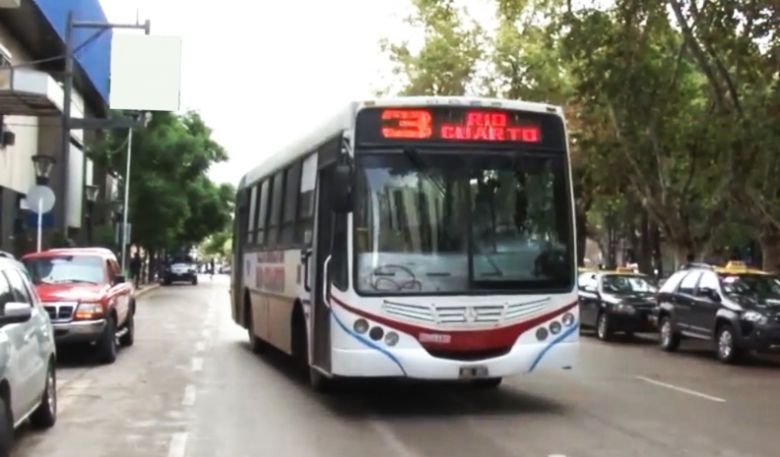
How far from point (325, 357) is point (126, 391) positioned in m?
3.31

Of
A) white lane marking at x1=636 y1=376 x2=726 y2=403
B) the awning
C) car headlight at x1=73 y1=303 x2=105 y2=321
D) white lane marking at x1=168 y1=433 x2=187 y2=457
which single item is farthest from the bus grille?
the awning

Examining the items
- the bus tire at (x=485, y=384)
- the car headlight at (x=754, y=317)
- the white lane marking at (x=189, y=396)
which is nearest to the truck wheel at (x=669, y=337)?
the car headlight at (x=754, y=317)

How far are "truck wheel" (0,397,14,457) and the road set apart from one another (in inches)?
47.5

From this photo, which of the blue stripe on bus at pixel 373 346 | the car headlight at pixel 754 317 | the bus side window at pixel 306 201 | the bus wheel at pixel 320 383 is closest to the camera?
the blue stripe on bus at pixel 373 346

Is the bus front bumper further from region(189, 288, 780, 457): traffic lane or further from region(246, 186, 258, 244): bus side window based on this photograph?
region(246, 186, 258, 244): bus side window

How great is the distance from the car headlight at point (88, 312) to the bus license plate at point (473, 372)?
7.20m

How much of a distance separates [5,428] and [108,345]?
9.38 m

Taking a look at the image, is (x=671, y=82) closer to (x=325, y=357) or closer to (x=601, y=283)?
(x=601, y=283)

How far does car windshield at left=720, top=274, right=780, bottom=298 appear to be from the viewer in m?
20.7

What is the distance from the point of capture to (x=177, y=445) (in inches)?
Answer: 413

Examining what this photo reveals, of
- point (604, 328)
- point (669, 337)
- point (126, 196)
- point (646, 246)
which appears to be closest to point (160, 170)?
point (126, 196)

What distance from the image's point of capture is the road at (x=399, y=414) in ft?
34.1

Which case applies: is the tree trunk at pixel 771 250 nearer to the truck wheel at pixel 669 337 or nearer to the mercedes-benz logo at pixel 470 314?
the truck wheel at pixel 669 337

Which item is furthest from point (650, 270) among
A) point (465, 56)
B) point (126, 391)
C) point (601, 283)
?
point (126, 391)
